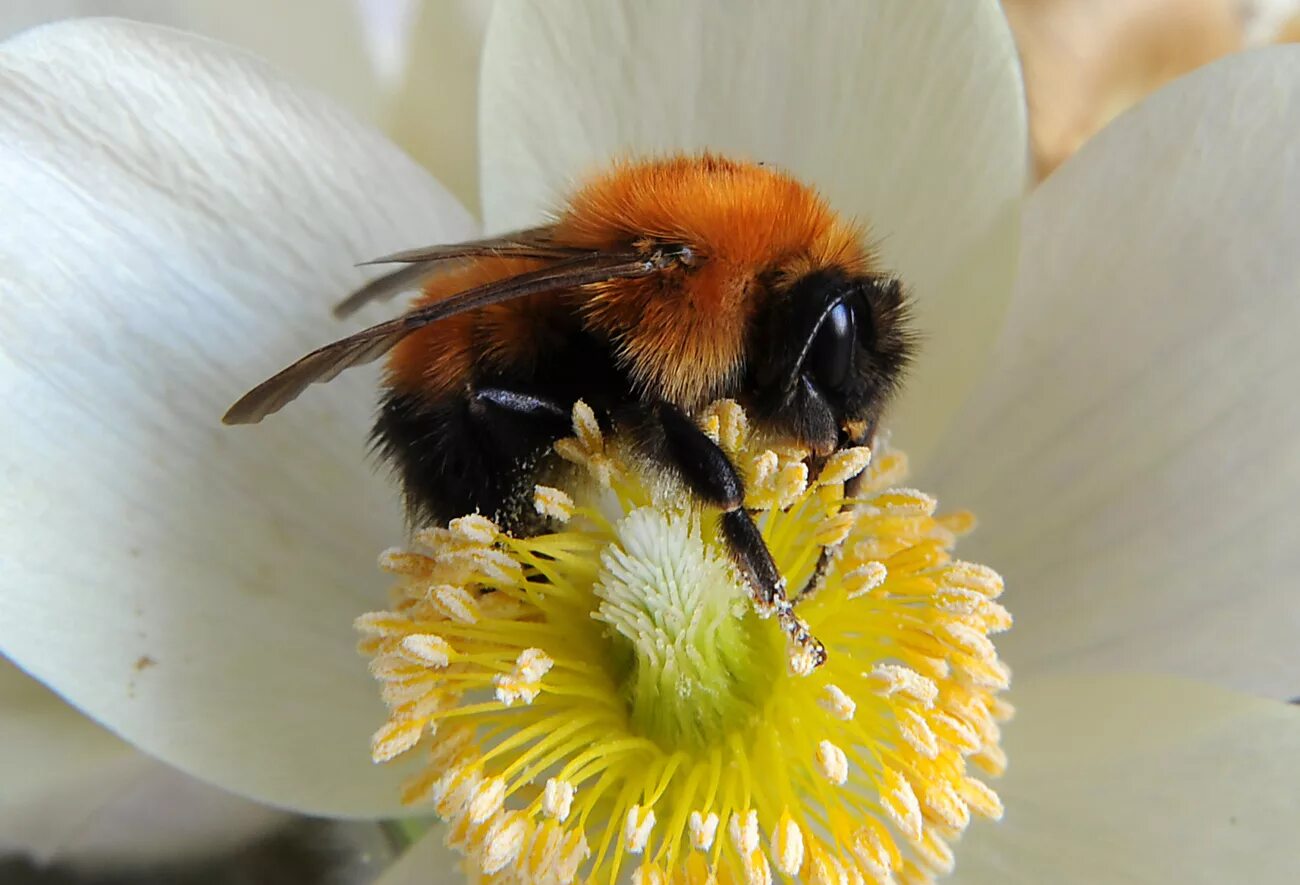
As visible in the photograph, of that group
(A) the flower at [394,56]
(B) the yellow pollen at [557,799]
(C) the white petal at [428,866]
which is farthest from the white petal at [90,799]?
(A) the flower at [394,56]

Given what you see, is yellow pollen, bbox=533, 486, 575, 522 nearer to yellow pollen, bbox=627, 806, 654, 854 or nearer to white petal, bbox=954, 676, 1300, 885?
yellow pollen, bbox=627, 806, 654, 854

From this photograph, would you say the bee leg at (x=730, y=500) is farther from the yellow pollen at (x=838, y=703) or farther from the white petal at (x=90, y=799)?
the white petal at (x=90, y=799)

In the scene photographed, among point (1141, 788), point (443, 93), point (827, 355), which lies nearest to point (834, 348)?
point (827, 355)

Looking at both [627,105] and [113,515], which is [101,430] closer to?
[113,515]

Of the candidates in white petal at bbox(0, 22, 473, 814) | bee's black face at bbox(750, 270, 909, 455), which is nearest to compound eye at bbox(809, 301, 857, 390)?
bee's black face at bbox(750, 270, 909, 455)

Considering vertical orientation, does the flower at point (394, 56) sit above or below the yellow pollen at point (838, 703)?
above

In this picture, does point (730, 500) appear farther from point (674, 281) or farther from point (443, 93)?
point (443, 93)

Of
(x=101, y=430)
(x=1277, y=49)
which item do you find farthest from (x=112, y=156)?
(x=1277, y=49)
